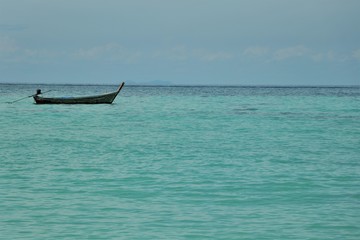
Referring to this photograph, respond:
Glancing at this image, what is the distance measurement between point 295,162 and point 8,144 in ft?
31.8

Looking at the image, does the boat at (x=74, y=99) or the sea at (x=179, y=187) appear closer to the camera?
the sea at (x=179, y=187)

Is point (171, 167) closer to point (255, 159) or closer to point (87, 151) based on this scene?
point (255, 159)

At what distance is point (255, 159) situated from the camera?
17.2 meters

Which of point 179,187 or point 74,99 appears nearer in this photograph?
point 179,187

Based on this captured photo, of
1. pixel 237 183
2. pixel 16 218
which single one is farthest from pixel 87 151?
pixel 16 218

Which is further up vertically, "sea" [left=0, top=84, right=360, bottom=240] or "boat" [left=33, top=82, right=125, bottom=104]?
"boat" [left=33, top=82, right=125, bottom=104]

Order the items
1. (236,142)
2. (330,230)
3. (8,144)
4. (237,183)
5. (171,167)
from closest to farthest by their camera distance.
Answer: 1. (330,230)
2. (237,183)
3. (171,167)
4. (8,144)
5. (236,142)

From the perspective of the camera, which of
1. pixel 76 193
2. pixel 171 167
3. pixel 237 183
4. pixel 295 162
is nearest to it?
pixel 76 193

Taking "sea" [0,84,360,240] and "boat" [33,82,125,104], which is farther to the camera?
"boat" [33,82,125,104]

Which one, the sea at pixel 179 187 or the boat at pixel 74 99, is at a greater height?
the boat at pixel 74 99

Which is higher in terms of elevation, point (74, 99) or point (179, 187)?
point (74, 99)

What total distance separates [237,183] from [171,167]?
2.86 meters

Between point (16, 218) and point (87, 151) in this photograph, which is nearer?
point (16, 218)

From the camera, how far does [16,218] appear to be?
9.51 m
